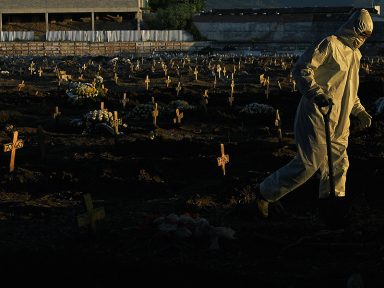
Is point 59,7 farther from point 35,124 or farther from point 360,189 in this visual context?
point 360,189

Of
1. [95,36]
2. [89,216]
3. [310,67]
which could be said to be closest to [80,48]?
[95,36]

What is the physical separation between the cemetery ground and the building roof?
51.6m

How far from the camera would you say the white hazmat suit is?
27.4 feet

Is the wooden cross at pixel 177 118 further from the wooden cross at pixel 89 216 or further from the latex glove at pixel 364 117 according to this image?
the wooden cross at pixel 89 216

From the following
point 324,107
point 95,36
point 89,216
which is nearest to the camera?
point 324,107

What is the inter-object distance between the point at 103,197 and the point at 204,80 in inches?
1039

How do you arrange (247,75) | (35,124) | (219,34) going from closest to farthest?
(35,124)
(247,75)
(219,34)

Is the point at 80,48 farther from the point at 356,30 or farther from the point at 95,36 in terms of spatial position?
the point at 356,30

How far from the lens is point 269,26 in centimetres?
7375

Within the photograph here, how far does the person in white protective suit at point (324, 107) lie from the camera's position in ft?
27.4

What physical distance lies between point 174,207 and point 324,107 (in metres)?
2.60

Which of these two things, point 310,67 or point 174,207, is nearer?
point 310,67

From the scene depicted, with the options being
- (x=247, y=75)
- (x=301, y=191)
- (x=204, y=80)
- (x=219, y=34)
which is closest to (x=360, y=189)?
(x=301, y=191)

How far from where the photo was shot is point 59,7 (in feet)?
246
